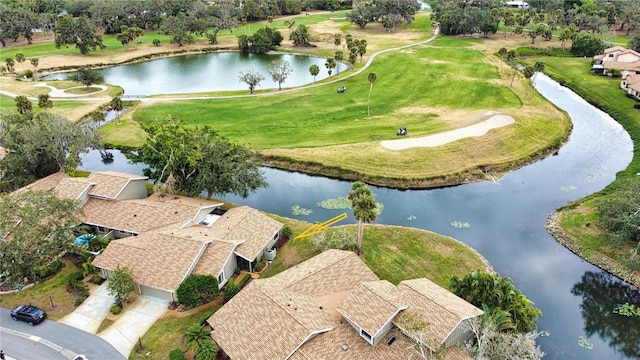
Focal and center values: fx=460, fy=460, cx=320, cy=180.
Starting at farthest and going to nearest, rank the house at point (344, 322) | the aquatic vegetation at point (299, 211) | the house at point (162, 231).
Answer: the aquatic vegetation at point (299, 211) < the house at point (162, 231) < the house at point (344, 322)

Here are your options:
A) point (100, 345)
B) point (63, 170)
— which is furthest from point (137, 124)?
point (100, 345)

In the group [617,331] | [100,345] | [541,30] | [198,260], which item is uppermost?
[541,30]

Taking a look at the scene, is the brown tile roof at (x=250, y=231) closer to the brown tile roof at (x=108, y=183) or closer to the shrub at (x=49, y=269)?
the brown tile roof at (x=108, y=183)

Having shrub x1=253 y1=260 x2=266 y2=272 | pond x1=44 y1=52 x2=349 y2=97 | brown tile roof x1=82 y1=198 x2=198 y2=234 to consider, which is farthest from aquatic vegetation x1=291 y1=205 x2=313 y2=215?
pond x1=44 y1=52 x2=349 y2=97

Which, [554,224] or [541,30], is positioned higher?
[541,30]

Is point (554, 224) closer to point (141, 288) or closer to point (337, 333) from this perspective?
point (337, 333)

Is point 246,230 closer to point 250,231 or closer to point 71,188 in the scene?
point 250,231

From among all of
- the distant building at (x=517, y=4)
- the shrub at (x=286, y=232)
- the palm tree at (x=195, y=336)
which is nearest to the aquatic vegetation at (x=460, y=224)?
the shrub at (x=286, y=232)
